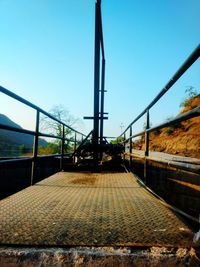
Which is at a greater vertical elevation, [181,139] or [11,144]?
Result: [11,144]

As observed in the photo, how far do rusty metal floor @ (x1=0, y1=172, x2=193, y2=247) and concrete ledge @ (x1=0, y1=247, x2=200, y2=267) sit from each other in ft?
0.23

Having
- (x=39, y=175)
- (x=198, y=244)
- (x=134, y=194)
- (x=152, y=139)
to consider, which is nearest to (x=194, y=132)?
(x=152, y=139)

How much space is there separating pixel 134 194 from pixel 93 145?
4208 mm

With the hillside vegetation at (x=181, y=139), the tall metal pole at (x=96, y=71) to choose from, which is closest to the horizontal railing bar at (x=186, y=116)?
the tall metal pole at (x=96, y=71)

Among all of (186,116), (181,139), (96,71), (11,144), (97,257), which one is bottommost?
(97,257)

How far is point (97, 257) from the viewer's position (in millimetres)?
1291

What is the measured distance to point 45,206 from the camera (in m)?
2.25

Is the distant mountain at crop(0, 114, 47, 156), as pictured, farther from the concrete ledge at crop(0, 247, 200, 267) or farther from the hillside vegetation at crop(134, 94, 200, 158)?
the hillside vegetation at crop(134, 94, 200, 158)

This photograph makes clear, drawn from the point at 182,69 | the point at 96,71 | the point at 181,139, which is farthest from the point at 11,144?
the point at 182,69

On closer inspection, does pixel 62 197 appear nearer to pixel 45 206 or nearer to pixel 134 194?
pixel 45 206

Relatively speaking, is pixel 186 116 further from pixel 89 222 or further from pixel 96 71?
pixel 96 71

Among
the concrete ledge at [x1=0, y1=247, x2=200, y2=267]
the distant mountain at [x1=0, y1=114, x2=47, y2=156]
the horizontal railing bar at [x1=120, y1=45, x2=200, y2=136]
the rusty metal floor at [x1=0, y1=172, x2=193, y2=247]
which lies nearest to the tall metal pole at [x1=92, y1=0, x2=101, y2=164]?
the distant mountain at [x1=0, y1=114, x2=47, y2=156]

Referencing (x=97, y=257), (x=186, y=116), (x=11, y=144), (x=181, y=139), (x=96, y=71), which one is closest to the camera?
(x=97, y=257)

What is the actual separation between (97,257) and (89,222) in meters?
0.50
